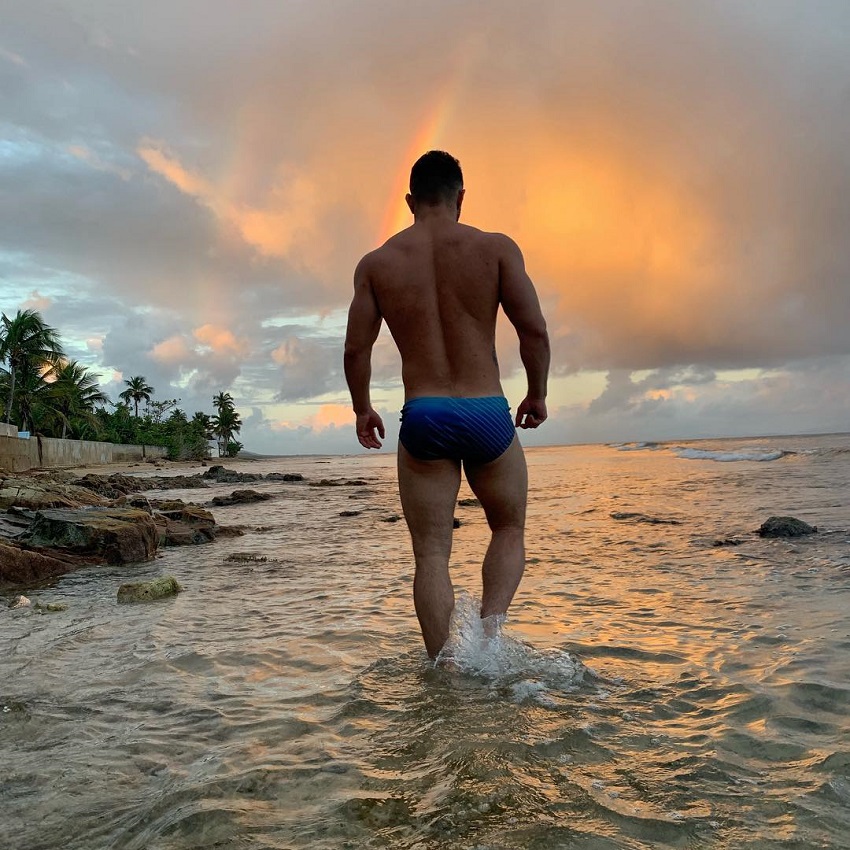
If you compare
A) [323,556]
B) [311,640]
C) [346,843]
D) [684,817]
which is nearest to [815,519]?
[323,556]

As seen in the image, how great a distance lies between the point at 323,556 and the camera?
7.43 m

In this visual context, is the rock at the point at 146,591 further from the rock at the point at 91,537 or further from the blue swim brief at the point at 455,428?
the blue swim brief at the point at 455,428

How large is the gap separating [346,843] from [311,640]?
7.13 ft

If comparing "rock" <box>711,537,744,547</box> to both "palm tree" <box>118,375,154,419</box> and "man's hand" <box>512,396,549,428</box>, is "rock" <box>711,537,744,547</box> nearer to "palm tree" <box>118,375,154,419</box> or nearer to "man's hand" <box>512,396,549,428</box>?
"man's hand" <box>512,396,549,428</box>

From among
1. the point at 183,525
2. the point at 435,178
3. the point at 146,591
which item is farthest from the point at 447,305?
the point at 183,525

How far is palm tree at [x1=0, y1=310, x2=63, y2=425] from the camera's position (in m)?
43.0

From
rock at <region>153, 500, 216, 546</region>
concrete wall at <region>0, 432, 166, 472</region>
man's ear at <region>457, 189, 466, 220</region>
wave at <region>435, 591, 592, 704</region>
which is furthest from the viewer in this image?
concrete wall at <region>0, 432, 166, 472</region>

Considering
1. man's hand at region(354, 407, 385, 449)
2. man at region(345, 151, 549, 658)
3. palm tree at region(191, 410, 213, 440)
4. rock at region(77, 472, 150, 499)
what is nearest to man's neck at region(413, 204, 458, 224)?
man at region(345, 151, 549, 658)

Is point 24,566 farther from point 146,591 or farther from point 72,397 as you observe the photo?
point 72,397

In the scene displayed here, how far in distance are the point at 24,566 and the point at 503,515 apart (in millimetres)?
5149

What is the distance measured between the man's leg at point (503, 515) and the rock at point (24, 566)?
4.84m

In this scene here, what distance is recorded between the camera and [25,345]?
43.6 metres

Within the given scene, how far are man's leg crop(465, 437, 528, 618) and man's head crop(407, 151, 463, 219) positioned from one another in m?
1.43

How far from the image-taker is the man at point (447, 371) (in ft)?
11.0
